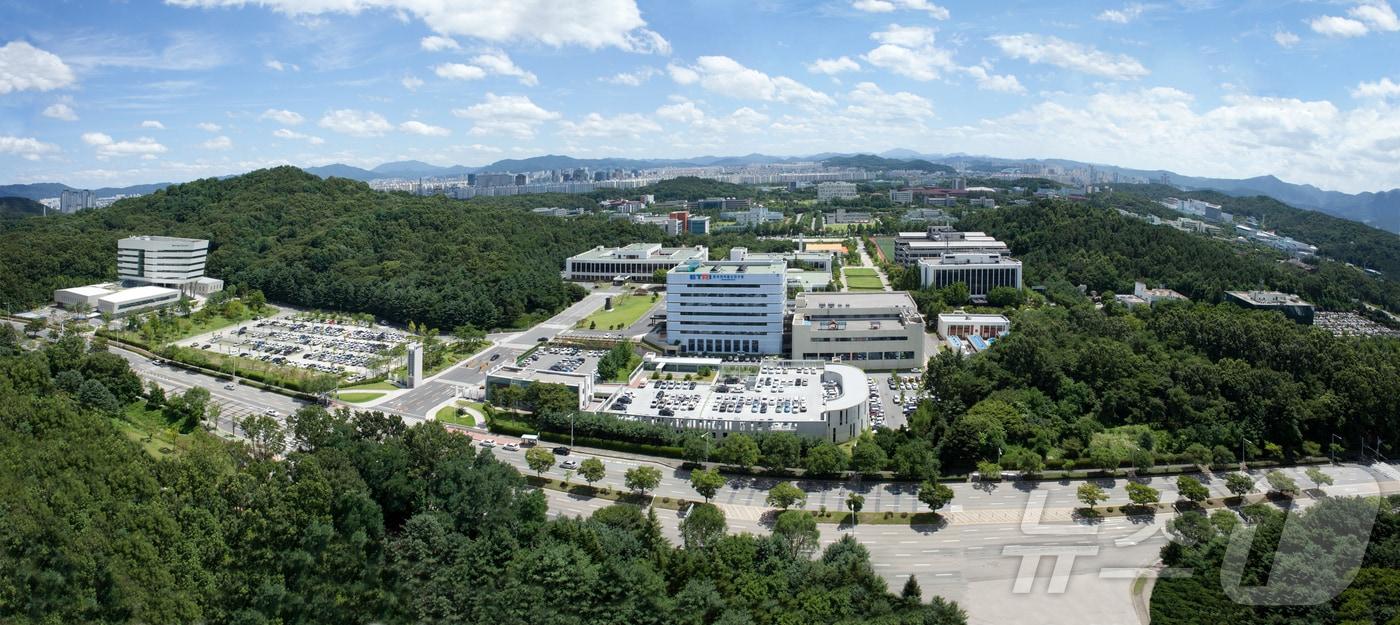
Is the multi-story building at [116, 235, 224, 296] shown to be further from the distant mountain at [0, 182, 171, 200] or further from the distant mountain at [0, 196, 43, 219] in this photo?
the distant mountain at [0, 182, 171, 200]

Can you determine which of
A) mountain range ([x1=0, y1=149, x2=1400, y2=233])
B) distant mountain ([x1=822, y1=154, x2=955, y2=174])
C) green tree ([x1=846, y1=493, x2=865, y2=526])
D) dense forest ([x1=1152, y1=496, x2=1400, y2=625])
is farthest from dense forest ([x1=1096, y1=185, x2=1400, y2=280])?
distant mountain ([x1=822, y1=154, x2=955, y2=174])

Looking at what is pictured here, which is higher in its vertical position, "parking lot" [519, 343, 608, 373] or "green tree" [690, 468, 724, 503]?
"parking lot" [519, 343, 608, 373]

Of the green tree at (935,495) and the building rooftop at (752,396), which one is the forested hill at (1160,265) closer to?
the building rooftop at (752,396)

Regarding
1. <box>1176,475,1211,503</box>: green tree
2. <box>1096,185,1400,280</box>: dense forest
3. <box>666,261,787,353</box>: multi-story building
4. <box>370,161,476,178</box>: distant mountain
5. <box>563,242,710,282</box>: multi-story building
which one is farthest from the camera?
<box>370,161,476,178</box>: distant mountain

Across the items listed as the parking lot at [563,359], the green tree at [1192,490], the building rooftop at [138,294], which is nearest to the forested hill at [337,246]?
the building rooftop at [138,294]

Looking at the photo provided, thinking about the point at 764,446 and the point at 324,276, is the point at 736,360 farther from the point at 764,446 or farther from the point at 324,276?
the point at 324,276

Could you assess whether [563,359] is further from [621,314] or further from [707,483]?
[707,483]

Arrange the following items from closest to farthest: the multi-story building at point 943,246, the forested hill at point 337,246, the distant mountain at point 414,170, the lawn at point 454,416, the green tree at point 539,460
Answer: the green tree at point 539,460 < the lawn at point 454,416 < the forested hill at point 337,246 < the multi-story building at point 943,246 < the distant mountain at point 414,170

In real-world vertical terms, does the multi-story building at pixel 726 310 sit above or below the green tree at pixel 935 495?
above

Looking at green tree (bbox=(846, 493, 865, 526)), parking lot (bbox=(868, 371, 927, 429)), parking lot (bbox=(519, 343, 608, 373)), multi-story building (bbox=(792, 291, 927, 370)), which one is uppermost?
multi-story building (bbox=(792, 291, 927, 370))
